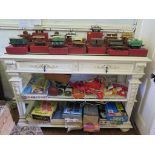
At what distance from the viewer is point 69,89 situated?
1.52m

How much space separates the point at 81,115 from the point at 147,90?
0.67 metres

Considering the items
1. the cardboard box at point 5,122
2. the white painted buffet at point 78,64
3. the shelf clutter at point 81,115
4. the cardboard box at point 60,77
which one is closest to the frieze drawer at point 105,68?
the white painted buffet at point 78,64

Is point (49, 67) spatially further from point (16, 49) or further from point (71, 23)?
point (71, 23)

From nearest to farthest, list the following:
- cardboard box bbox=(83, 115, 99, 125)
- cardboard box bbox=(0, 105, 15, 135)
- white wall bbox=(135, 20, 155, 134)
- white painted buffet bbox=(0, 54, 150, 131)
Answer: cardboard box bbox=(0, 105, 15, 135) < white painted buffet bbox=(0, 54, 150, 131) < white wall bbox=(135, 20, 155, 134) < cardboard box bbox=(83, 115, 99, 125)

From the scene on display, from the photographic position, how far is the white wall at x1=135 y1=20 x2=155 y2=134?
4.49 feet

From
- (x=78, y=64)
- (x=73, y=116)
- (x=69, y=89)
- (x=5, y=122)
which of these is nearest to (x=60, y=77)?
(x=69, y=89)

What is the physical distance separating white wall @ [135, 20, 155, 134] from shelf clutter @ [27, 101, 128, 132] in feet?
0.66

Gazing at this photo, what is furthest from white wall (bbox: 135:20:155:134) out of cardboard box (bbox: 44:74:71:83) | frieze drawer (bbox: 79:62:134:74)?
cardboard box (bbox: 44:74:71:83)

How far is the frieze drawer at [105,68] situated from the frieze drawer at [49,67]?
0.08 m

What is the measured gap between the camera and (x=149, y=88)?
4.66ft

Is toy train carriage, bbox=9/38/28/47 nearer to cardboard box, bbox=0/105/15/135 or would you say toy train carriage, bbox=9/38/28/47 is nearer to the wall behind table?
the wall behind table
